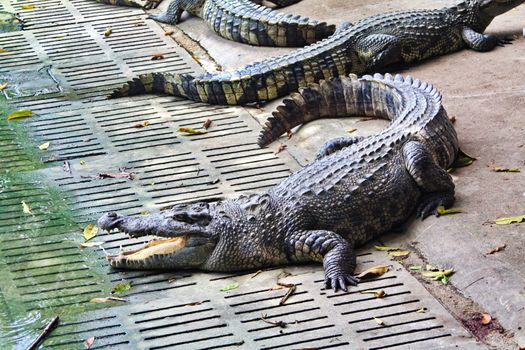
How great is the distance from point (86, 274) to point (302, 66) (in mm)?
3546

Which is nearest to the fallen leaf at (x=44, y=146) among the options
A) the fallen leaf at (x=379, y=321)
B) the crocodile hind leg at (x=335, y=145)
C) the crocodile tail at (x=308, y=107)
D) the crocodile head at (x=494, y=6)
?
the crocodile tail at (x=308, y=107)

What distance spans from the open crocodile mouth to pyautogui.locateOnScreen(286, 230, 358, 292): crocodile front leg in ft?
2.24

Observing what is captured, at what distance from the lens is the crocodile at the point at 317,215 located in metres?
6.01

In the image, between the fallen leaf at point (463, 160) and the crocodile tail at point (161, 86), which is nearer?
the fallen leaf at point (463, 160)

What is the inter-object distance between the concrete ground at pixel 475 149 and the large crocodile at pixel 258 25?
6.0 inches

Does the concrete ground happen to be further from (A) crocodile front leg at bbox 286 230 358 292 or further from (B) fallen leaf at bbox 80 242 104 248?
(B) fallen leaf at bbox 80 242 104 248

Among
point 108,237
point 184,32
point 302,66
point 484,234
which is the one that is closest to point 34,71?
point 184,32

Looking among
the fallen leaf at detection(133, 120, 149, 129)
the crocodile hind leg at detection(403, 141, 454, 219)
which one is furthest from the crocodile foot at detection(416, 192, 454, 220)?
the fallen leaf at detection(133, 120, 149, 129)

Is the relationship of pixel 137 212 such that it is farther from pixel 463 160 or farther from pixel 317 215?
pixel 463 160

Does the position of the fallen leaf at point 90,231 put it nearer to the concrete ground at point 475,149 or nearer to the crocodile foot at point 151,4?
the concrete ground at point 475,149

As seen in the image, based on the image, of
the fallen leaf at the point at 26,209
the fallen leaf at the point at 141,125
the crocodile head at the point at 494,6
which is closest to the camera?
the fallen leaf at the point at 26,209

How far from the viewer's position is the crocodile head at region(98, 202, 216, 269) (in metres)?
6.04

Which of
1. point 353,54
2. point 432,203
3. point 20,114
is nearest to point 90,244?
point 432,203

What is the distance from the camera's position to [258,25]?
10.1 metres
